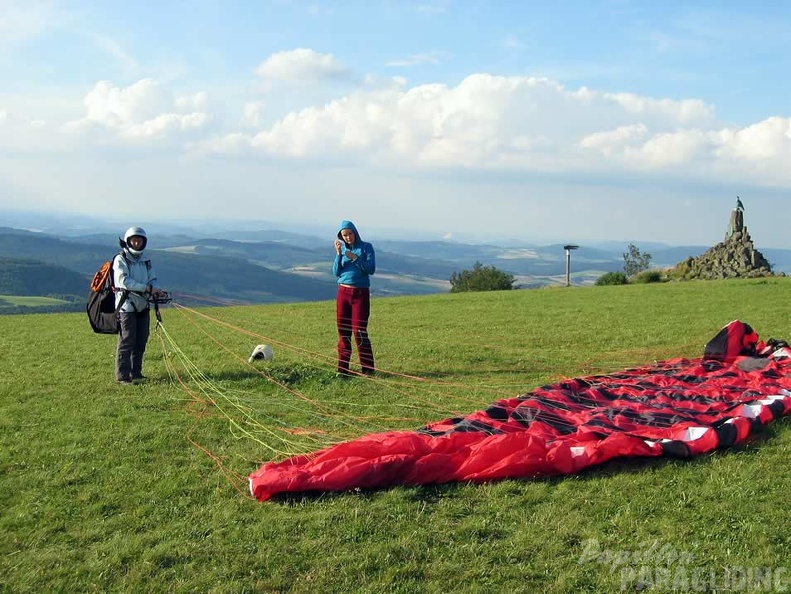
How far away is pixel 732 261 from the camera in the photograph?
3509 centimetres

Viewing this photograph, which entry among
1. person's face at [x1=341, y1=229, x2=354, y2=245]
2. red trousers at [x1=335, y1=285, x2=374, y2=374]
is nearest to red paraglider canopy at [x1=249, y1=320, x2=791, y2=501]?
red trousers at [x1=335, y1=285, x2=374, y2=374]

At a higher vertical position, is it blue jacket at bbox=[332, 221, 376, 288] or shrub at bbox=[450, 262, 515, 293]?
blue jacket at bbox=[332, 221, 376, 288]

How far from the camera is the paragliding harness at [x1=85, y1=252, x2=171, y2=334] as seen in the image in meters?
8.77

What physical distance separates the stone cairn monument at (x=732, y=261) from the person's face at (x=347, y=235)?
2921 cm

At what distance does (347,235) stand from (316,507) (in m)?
5.04

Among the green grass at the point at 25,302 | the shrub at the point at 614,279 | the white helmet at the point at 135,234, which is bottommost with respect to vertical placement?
the green grass at the point at 25,302

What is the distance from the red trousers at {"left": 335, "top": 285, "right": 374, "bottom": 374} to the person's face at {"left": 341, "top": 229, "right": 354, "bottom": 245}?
0.65 m

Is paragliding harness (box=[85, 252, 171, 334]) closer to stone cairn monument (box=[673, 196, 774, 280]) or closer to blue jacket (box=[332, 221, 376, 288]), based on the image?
blue jacket (box=[332, 221, 376, 288])

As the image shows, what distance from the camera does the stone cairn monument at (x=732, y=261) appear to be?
34156 millimetres

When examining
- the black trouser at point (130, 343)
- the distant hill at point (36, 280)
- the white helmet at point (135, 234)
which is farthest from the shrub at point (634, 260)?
the distant hill at point (36, 280)

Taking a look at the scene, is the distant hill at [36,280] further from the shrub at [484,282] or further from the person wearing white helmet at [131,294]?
the person wearing white helmet at [131,294]

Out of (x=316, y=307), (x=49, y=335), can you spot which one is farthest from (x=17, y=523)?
(x=316, y=307)

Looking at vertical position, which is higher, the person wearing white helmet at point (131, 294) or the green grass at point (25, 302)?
the person wearing white helmet at point (131, 294)

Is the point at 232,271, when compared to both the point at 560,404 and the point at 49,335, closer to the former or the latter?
the point at 49,335
